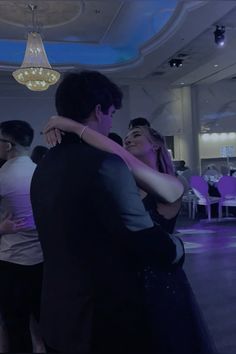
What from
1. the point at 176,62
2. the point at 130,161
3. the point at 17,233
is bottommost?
the point at 17,233

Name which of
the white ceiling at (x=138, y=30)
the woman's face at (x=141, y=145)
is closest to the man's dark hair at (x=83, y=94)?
the woman's face at (x=141, y=145)

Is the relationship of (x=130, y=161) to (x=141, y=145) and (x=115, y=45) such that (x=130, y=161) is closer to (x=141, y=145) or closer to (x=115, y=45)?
(x=141, y=145)

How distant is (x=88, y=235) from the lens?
37.9 inches

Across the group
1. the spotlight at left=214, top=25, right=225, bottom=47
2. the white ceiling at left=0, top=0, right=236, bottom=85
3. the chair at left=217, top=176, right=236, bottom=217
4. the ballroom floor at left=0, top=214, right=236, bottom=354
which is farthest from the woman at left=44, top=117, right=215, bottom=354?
the spotlight at left=214, top=25, right=225, bottom=47

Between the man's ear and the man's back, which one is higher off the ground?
the man's ear

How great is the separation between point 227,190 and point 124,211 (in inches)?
292

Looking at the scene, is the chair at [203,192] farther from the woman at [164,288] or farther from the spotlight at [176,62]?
the woman at [164,288]

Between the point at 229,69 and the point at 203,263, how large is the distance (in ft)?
27.0

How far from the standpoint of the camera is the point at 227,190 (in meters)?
8.02

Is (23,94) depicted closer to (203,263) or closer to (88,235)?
(203,263)

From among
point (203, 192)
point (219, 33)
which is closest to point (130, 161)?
point (203, 192)

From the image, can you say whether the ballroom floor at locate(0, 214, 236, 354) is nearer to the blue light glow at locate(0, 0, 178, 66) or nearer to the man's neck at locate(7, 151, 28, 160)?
the man's neck at locate(7, 151, 28, 160)

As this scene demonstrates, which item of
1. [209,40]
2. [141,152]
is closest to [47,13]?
[209,40]

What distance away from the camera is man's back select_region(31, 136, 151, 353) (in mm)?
947
